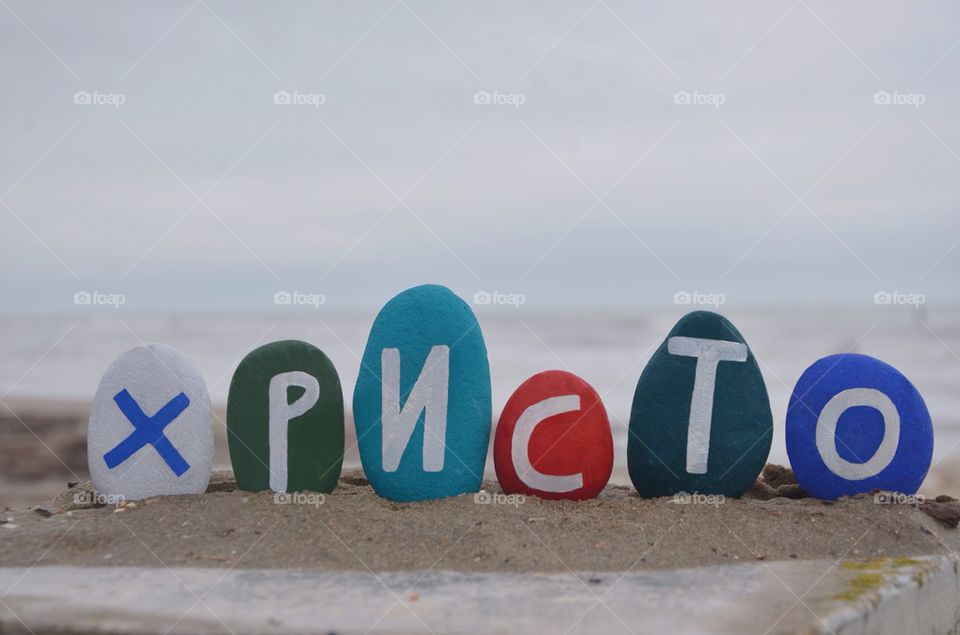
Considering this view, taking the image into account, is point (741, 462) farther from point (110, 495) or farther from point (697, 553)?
point (110, 495)

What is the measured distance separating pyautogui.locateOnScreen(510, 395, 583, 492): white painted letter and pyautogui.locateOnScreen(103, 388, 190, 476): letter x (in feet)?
7.45

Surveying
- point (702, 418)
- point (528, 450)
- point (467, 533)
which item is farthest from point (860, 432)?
point (467, 533)

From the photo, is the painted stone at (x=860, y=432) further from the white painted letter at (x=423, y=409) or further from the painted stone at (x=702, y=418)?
the white painted letter at (x=423, y=409)

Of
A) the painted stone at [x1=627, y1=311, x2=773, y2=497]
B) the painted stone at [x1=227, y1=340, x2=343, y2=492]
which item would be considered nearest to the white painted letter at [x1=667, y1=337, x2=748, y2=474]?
the painted stone at [x1=627, y1=311, x2=773, y2=497]

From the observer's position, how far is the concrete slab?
3607 millimetres

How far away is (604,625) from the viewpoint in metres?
3.57

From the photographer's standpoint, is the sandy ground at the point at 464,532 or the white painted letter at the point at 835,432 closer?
the sandy ground at the point at 464,532

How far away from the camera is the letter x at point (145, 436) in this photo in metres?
5.98

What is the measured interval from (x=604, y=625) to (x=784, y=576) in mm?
1248

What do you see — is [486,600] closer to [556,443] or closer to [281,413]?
[556,443]

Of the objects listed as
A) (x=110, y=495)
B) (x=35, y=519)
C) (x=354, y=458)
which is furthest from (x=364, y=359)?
(x=354, y=458)

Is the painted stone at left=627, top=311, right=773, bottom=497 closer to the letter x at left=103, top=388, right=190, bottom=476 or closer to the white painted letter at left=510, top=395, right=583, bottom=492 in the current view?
the white painted letter at left=510, top=395, right=583, bottom=492

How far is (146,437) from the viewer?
599cm

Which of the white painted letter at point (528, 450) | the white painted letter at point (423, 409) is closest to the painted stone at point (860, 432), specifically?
the white painted letter at point (528, 450)
